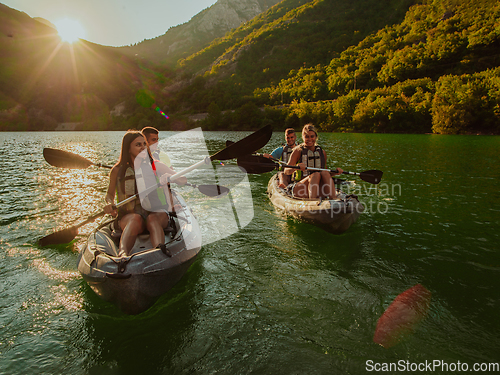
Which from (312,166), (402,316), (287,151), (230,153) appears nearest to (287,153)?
(287,151)

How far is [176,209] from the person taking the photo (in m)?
5.18

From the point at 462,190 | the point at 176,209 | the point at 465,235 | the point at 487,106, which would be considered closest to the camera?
the point at 176,209

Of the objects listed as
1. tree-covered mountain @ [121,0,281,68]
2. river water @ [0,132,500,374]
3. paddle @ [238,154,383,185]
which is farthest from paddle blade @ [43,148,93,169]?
tree-covered mountain @ [121,0,281,68]

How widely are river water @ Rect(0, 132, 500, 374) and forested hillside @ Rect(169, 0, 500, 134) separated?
1768 inches

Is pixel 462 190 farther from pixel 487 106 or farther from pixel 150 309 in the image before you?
pixel 487 106

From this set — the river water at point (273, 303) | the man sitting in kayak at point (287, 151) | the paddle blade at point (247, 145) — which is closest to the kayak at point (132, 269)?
the river water at point (273, 303)

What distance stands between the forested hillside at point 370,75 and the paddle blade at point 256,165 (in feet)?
146

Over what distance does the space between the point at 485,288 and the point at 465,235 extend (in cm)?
239

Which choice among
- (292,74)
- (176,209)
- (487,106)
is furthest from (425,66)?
(176,209)

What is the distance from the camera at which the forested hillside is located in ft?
140

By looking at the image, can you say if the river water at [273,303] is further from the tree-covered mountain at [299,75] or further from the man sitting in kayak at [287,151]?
the tree-covered mountain at [299,75]

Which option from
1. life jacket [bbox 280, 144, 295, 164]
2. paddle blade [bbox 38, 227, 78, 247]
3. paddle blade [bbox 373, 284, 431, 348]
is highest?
life jacket [bbox 280, 144, 295, 164]

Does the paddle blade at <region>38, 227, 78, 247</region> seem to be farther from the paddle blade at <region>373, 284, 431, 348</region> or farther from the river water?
the paddle blade at <region>373, 284, 431, 348</region>

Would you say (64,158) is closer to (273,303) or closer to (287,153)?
(273,303)
